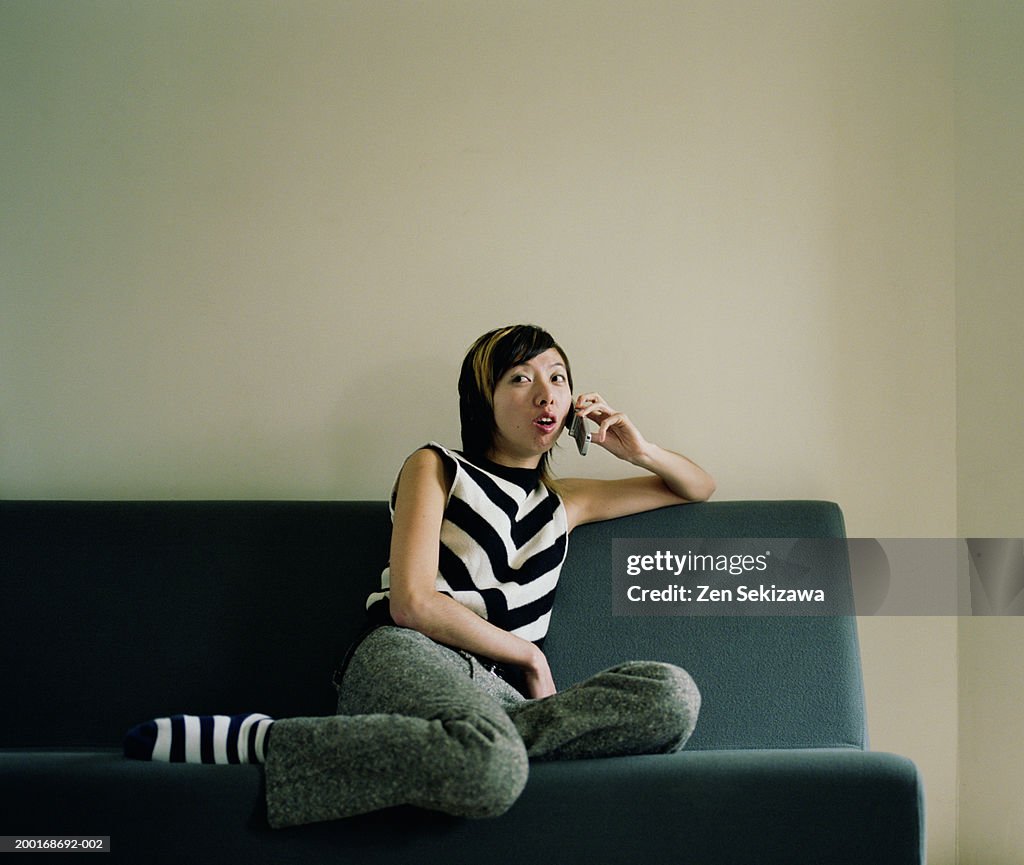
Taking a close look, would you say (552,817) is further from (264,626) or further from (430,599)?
(264,626)

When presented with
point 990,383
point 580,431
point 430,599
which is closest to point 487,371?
point 580,431

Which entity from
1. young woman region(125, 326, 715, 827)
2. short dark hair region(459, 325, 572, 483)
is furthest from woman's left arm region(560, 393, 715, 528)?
short dark hair region(459, 325, 572, 483)

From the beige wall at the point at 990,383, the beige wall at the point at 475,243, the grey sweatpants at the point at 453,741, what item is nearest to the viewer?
the grey sweatpants at the point at 453,741

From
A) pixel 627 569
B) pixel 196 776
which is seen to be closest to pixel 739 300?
pixel 627 569

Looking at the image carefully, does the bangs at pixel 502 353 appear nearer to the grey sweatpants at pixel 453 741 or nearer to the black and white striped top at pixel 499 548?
the black and white striped top at pixel 499 548

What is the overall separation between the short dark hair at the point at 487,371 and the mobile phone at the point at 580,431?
0.07m

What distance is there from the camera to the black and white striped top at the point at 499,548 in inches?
72.9

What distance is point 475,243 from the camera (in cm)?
233

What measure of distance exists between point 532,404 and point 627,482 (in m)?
0.31

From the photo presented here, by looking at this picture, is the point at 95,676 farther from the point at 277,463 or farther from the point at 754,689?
the point at 754,689

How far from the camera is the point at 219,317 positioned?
90.9 inches

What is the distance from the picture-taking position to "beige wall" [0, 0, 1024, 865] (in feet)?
7.57

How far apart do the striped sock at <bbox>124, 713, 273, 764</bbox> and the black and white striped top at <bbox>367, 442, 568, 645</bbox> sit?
0.51m

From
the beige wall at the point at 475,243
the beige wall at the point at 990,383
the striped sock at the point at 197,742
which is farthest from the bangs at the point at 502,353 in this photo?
the beige wall at the point at 990,383
